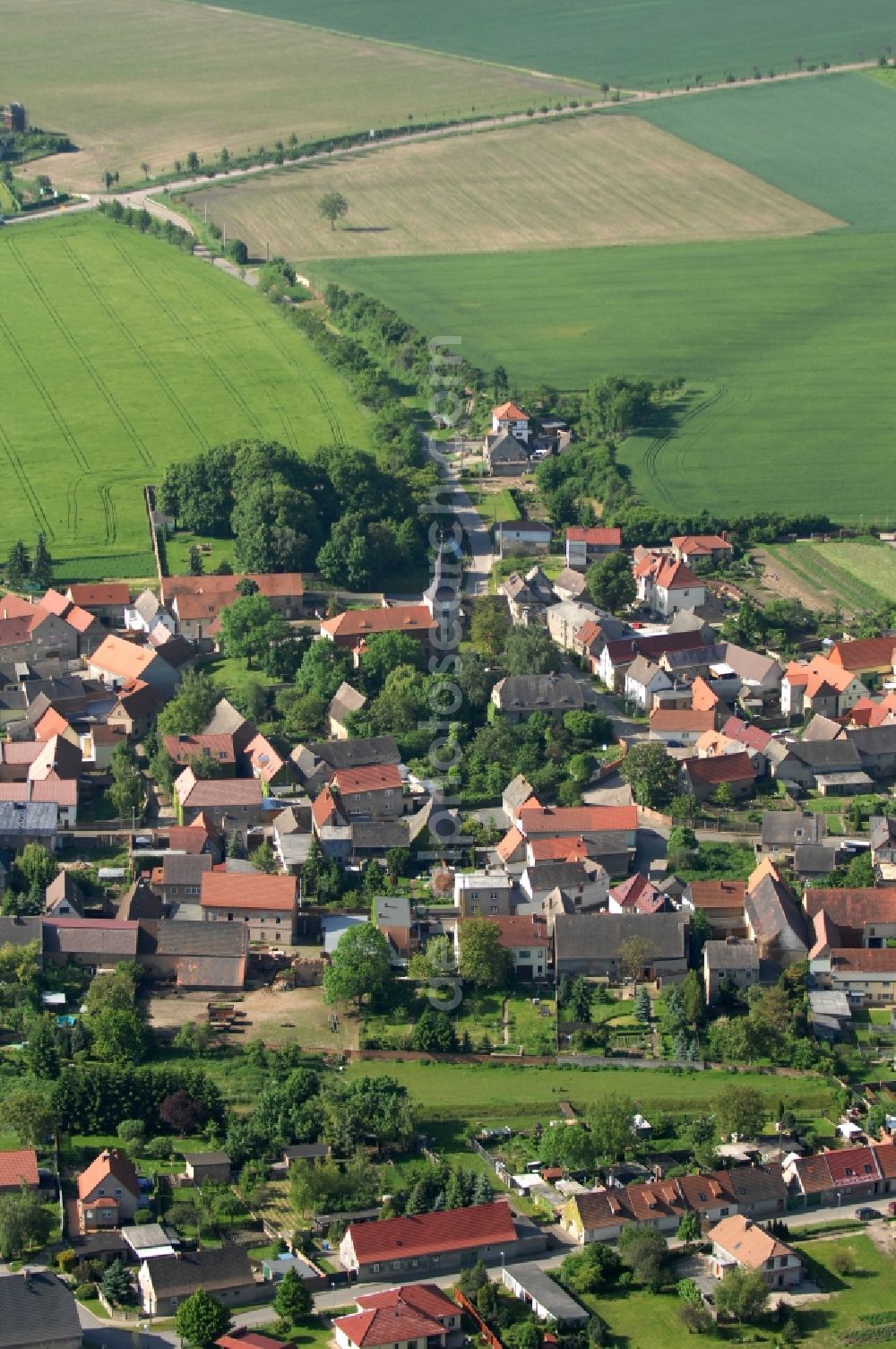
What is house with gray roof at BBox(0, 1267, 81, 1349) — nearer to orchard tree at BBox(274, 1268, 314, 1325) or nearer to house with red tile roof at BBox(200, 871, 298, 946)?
orchard tree at BBox(274, 1268, 314, 1325)

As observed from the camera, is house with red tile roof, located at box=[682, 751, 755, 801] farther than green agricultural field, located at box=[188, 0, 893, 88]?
No

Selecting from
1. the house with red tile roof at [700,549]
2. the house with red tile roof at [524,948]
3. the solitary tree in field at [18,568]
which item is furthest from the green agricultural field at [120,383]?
the house with red tile roof at [524,948]

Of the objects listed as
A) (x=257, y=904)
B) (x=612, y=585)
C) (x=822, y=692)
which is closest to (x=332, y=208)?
(x=612, y=585)

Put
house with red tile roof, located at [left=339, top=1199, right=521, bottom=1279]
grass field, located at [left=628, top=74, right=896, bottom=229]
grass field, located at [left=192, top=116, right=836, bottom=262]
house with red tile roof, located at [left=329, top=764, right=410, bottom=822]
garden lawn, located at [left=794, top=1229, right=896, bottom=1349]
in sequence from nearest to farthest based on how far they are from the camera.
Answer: garden lawn, located at [left=794, top=1229, right=896, bottom=1349] < house with red tile roof, located at [left=339, top=1199, right=521, bottom=1279] < house with red tile roof, located at [left=329, top=764, right=410, bottom=822] < grass field, located at [left=192, top=116, right=836, bottom=262] < grass field, located at [left=628, top=74, right=896, bottom=229]

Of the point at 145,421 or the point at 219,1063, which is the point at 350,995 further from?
the point at 145,421

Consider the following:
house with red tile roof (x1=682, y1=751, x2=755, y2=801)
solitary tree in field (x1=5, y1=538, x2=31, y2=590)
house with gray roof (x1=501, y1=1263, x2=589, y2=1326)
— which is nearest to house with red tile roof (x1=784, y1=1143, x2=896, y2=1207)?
house with gray roof (x1=501, y1=1263, x2=589, y2=1326)
